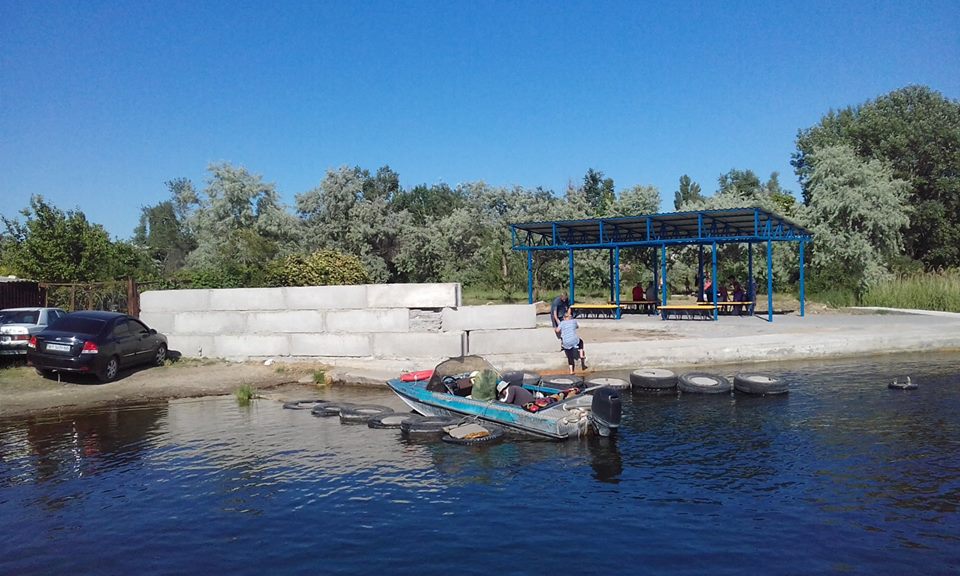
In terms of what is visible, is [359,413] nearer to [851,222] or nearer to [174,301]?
[174,301]

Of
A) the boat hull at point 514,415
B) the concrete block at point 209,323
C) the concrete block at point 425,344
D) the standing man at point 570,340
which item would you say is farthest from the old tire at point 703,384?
the concrete block at point 209,323

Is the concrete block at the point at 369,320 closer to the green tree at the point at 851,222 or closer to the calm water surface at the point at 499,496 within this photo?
the calm water surface at the point at 499,496

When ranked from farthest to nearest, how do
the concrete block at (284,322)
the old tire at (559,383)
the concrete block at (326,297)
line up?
the concrete block at (284,322) → the concrete block at (326,297) → the old tire at (559,383)

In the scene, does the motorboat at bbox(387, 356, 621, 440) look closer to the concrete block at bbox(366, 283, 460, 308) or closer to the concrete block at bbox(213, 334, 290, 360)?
the concrete block at bbox(366, 283, 460, 308)

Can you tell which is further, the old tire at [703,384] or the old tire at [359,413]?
the old tire at [703,384]

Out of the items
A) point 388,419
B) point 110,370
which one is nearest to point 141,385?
point 110,370

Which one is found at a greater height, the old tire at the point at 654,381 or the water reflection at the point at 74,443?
the old tire at the point at 654,381

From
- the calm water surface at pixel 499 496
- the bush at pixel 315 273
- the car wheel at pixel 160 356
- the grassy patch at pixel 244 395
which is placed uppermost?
the bush at pixel 315 273

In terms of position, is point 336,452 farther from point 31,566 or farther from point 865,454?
point 865,454

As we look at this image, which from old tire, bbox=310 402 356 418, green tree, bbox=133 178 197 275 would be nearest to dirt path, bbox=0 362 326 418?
old tire, bbox=310 402 356 418

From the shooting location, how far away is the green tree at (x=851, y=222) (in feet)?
119

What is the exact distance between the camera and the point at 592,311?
3119 centimetres

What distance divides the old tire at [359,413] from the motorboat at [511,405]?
1.94ft

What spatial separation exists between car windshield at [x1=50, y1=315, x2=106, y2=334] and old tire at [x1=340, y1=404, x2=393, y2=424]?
777cm
